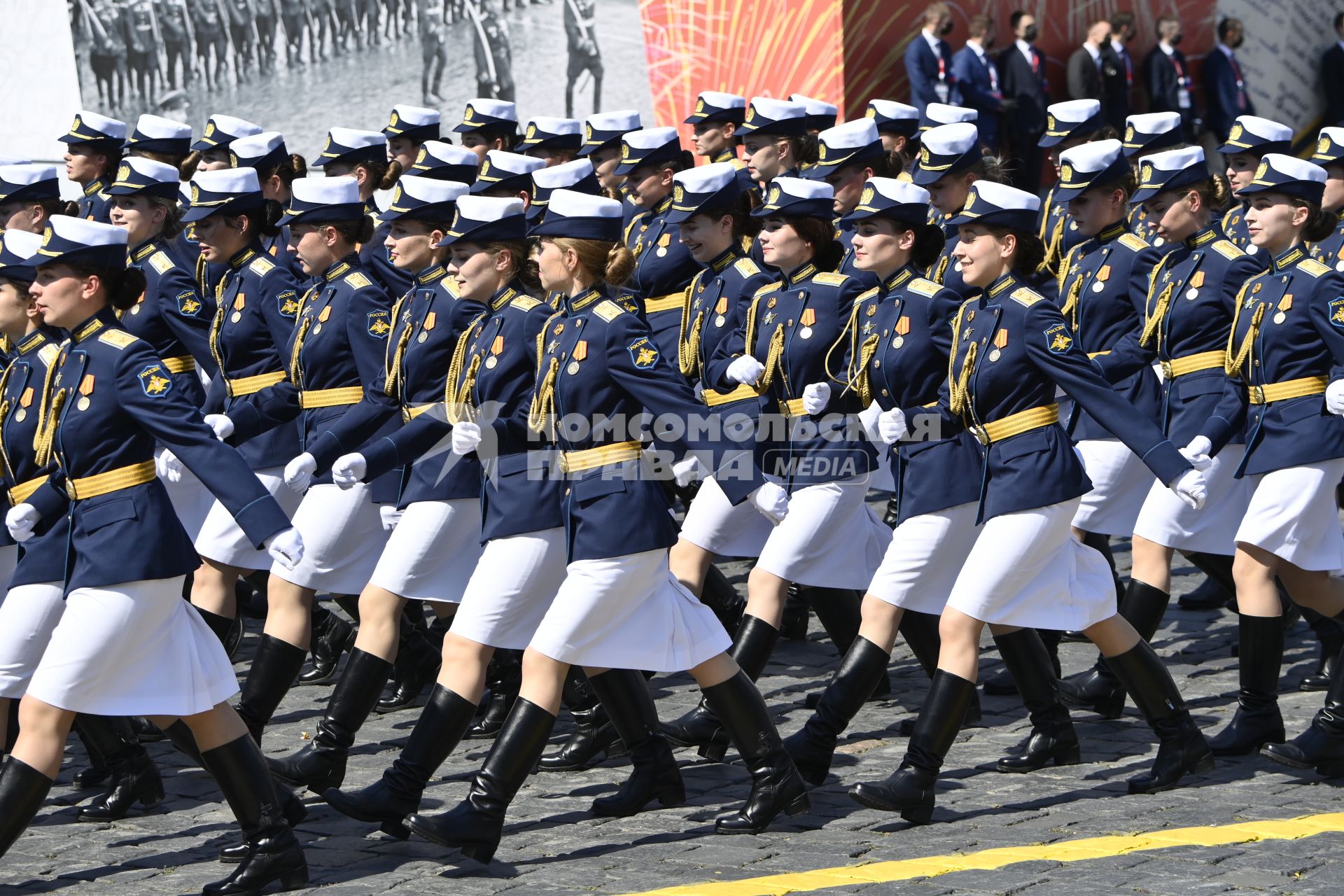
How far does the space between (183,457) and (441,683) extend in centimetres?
107

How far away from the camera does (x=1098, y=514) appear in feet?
27.5

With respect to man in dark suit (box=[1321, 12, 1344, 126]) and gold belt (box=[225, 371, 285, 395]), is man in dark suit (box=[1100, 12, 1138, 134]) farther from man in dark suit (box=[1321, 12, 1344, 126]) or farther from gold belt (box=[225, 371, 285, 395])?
gold belt (box=[225, 371, 285, 395])

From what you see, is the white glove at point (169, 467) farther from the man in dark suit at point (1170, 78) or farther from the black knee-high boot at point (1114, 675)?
the man in dark suit at point (1170, 78)

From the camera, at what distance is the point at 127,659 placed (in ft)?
18.6

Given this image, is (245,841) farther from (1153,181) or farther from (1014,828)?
(1153,181)

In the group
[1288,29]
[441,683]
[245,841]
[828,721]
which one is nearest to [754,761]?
[828,721]

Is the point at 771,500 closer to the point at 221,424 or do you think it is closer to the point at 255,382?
the point at 221,424

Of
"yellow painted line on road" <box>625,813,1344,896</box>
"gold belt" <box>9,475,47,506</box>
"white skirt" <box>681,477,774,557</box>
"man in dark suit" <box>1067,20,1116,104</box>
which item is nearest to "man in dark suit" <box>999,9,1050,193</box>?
"man in dark suit" <box>1067,20,1116,104</box>

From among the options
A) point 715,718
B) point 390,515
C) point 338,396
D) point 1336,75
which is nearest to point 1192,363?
point 715,718

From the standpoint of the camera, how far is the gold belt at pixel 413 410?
281 inches

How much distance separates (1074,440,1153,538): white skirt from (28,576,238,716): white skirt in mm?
3942

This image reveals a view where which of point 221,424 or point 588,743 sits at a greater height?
point 221,424

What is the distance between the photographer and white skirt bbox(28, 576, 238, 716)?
18.4 ft

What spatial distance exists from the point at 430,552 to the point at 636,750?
40.0 inches
